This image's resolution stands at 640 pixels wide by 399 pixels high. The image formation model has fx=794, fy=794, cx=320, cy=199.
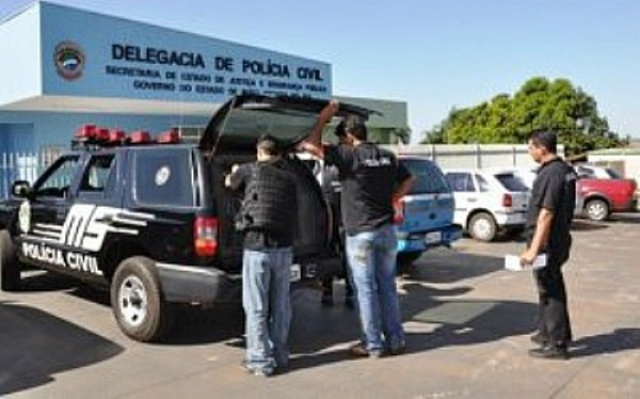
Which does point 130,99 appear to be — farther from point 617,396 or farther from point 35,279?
point 617,396

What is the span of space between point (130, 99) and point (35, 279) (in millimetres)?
11251

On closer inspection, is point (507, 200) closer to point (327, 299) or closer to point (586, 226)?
point (586, 226)

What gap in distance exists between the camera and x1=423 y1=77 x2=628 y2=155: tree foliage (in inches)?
1983

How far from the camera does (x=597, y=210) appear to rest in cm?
2184

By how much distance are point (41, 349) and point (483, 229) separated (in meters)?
10.7

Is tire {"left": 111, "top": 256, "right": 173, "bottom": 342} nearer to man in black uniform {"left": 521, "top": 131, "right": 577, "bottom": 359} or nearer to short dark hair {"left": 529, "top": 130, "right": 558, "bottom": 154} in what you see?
man in black uniform {"left": 521, "top": 131, "right": 577, "bottom": 359}

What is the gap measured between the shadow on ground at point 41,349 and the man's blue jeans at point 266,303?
142 cm

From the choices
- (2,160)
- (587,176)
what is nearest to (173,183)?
(2,160)

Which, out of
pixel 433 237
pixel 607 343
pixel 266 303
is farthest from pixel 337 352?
pixel 433 237

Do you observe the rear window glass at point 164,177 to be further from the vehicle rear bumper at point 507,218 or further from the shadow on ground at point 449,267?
the vehicle rear bumper at point 507,218

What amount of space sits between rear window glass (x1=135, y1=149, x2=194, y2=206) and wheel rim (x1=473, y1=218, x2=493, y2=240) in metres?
9.82

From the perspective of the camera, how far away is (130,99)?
21.2 meters

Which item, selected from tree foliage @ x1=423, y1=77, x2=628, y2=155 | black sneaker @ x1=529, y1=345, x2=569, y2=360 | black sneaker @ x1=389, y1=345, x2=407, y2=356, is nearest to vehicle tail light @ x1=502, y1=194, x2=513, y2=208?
black sneaker @ x1=529, y1=345, x2=569, y2=360

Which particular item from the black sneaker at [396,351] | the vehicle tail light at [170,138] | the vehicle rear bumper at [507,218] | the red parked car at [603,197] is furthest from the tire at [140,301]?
the red parked car at [603,197]
